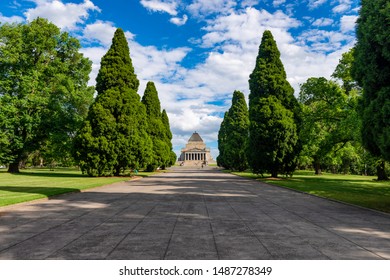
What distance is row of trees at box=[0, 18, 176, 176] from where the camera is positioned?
29.7 meters

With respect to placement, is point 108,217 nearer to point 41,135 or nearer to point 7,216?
point 7,216

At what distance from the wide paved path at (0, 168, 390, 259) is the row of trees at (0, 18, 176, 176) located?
18483mm

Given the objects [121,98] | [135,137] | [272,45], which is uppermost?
[272,45]

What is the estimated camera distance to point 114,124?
29922mm

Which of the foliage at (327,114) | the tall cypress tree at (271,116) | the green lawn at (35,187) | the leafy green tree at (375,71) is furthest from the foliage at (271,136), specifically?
the green lawn at (35,187)

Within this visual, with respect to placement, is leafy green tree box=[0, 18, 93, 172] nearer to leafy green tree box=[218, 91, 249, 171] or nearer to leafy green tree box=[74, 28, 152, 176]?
leafy green tree box=[74, 28, 152, 176]

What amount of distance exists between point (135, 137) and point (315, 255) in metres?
27.0

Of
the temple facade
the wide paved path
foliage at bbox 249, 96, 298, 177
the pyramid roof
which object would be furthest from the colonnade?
the wide paved path

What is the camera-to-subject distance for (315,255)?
5.45 meters

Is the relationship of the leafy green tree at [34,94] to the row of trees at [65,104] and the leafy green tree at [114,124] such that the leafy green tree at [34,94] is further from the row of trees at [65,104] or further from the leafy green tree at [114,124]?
the leafy green tree at [114,124]

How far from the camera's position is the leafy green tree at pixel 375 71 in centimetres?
1154

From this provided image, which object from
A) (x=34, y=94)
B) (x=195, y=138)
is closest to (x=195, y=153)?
(x=195, y=138)

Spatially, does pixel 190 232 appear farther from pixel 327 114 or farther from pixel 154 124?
pixel 154 124
